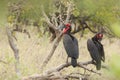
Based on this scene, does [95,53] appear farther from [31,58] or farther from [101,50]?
[31,58]

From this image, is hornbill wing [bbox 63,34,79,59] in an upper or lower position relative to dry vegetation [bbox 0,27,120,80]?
upper

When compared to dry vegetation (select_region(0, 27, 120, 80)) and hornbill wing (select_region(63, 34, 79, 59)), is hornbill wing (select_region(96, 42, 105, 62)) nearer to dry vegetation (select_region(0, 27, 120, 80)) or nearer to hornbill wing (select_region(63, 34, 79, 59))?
dry vegetation (select_region(0, 27, 120, 80))

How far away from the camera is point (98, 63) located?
18.5ft

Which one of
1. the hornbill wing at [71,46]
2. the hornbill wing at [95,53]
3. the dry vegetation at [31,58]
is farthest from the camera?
the dry vegetation at [31,58]

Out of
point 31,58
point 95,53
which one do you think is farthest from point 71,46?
point 31,58

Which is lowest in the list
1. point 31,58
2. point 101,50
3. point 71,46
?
point 31,58

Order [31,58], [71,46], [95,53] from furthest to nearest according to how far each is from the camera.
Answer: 1. [31,58]
2. [71,46]
3. [95,53]

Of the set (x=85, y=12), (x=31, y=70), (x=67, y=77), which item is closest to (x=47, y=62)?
(x=31, y=70)

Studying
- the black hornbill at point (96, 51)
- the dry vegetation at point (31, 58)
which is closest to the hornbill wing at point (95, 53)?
the black hornbill at point (96, 51)

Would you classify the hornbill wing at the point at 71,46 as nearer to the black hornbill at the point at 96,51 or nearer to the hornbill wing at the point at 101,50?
the black hornbill at the point at 96,51

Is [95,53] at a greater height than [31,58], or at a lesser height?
greater

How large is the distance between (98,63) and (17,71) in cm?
140

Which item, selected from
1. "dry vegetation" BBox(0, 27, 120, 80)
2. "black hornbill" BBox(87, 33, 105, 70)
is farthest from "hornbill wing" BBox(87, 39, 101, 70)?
"dry vegetation" BBox(0, 27, 120, 80)

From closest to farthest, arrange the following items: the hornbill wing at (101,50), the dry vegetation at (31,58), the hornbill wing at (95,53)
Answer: the hornbill wing at (95,53)
the hornbill wing at (101,50)
the dry vegetation at (31,58)
